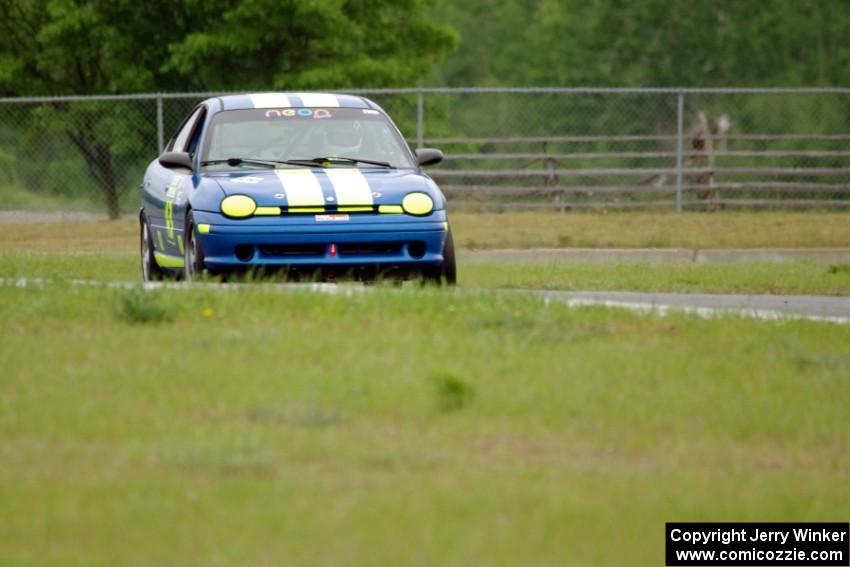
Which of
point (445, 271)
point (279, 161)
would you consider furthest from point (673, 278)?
point (279, 161)

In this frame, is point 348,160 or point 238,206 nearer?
point 238,206

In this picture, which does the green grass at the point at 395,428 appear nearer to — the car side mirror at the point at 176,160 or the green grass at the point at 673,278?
the car side mirror at the point at 176,160

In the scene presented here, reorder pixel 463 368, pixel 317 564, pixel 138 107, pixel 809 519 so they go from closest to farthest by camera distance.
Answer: pixel 317 564, pixel 809 519, pixel 463 368, pixel 138 107

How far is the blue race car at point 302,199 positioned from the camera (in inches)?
421

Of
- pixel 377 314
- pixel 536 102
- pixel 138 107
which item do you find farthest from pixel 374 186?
pixel 536 102

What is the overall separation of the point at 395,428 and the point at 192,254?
5134mm

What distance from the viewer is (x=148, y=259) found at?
523 inches

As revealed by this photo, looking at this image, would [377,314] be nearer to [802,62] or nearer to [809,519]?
[809,519]

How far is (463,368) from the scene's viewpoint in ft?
23.8

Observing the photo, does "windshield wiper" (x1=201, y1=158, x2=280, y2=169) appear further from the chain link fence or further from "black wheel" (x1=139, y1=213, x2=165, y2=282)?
the chain link fence

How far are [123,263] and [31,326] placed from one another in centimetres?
792

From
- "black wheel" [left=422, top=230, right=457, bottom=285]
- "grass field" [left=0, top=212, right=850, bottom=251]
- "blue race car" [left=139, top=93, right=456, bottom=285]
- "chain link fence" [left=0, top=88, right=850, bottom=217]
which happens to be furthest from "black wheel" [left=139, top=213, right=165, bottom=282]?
"grass field" [left=0, top=212, right=850, bottom=251]

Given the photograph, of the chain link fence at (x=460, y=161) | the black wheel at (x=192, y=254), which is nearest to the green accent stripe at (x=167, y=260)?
the black wheel at (x=192, y=254)

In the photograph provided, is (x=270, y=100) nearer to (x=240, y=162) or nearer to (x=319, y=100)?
(x=319, y=100)
